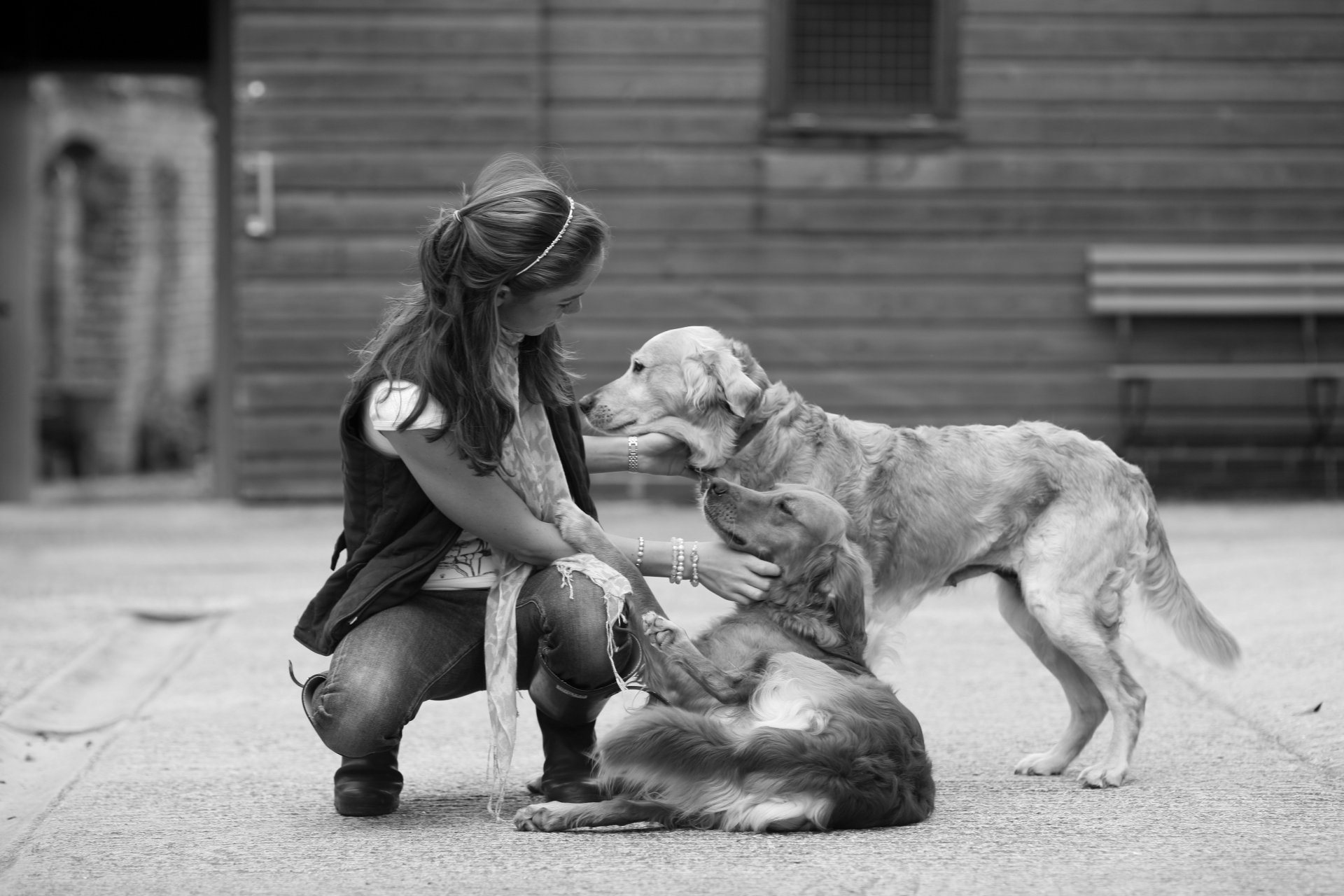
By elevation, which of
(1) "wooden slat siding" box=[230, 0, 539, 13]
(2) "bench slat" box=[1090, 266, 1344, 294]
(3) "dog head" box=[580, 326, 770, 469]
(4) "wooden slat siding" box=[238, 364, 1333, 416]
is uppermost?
(1) "wooden slat siding" box=[230, 0, 539, 13]

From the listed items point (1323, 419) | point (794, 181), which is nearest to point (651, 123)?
point (794, 181)

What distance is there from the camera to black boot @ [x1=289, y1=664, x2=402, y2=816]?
351 centimetres

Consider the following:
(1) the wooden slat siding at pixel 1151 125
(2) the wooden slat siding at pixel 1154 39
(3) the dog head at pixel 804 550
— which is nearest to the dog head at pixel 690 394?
(3) the dog head at pixel 804 550

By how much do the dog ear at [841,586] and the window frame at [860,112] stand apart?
6.10 m

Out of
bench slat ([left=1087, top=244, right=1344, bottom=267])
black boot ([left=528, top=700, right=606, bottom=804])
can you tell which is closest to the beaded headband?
black boot ([left=528, top=700, right=606, bottom=804])

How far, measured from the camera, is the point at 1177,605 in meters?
4.04

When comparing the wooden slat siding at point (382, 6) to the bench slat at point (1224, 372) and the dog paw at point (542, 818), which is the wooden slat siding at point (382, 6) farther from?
the dog paw at point (542, 818)

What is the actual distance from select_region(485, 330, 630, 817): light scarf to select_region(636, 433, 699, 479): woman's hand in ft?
1.76

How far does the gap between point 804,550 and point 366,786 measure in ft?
3.75

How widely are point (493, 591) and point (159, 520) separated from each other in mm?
6380

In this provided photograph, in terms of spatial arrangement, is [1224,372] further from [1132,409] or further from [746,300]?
[746,300]

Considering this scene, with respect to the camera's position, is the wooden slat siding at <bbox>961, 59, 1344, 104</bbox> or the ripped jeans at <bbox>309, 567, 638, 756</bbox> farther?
the wooden slat siding at <bbox>961, 59, 1344, 104</bbox>

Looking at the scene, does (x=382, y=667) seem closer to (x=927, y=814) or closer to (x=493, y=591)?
(x=493, y=591)

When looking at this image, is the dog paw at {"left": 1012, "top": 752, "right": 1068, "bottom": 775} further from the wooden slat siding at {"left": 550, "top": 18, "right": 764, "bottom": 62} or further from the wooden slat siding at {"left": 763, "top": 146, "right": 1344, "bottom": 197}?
the wooden slat siding at {"left": 550, "top": 18, "right": 764, "bottom": 62}
